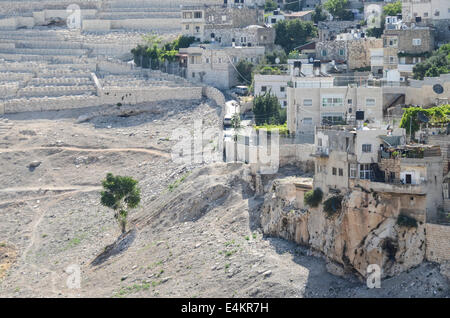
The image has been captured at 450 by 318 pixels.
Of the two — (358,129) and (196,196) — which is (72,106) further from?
(358,129)

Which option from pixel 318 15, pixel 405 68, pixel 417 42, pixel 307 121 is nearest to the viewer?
pixel 307 121

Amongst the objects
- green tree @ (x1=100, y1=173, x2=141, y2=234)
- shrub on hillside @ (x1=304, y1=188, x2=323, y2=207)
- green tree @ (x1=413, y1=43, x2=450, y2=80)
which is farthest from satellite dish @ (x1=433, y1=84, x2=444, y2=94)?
green tree @ (x1=100, y1=173, x2=141, y2=234)

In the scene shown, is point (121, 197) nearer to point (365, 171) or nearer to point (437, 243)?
point (365, 171)

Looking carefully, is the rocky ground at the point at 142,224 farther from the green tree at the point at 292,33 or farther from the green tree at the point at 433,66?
the green tree at the point at 433,66

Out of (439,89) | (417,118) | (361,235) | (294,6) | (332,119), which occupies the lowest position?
(361,235)

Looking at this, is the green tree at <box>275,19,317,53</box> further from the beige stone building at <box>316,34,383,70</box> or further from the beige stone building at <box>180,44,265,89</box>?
the beige stone building at <box>316,34,383,70</box>

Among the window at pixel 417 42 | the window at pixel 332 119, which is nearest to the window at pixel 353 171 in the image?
the window at pixel 332 119

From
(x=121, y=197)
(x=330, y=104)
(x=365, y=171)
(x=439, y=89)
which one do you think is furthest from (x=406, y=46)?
(x=365, y=171)
